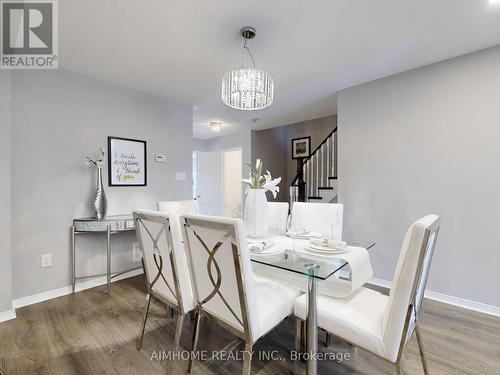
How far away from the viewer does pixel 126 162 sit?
3.04 m

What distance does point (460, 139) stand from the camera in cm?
231

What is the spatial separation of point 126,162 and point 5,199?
1204 mm

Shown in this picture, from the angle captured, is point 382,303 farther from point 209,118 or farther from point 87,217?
point 209,118

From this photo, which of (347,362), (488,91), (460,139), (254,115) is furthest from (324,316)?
(254,115)

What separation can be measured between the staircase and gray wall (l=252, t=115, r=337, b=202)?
1.05m

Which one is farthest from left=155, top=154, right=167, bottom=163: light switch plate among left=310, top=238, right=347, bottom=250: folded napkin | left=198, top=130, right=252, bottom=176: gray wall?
left=310, top=238, right=347, bottom=250: folded napkin

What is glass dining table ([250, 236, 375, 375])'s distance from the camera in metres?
1.25

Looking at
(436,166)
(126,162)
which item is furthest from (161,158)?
(436,166)

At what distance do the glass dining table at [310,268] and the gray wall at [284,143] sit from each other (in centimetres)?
377

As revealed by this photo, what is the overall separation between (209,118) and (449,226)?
3724 mm

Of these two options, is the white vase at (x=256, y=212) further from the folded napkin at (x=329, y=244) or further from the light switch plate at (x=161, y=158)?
the light switch plate at (x=161, y=158)

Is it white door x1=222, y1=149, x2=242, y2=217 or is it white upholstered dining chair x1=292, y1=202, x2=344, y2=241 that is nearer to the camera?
white upholstered dining chair x1=292, y1=202, x2=344, y2=241

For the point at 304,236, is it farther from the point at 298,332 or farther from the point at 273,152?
the point at 273,152

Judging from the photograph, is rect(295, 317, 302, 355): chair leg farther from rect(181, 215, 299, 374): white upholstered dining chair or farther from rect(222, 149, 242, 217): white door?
rect(222, 149, 242, 217): white door
